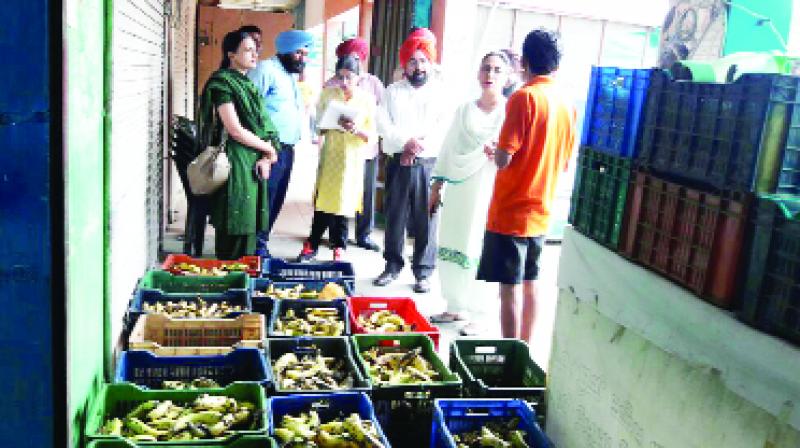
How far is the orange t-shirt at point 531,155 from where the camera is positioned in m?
3.51

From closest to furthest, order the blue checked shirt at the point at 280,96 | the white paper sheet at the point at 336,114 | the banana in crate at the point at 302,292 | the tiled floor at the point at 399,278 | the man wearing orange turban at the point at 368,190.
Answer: the banana in crate at the point at 302,292 < the tiled floor at the point at 399,278 < the blue checked shirt at the point at 280,96 < the white paper sheet at the point at 336,114 < the man wearing orange turban at the point at 368,190

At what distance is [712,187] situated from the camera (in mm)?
1817

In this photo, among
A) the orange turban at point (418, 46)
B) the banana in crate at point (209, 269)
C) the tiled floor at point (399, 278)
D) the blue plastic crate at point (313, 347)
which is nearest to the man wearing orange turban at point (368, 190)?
the tiled floor at point (399, 278)

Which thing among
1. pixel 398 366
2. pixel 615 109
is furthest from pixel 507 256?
pixel 615 109

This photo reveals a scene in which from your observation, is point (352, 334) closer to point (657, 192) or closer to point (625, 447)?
point (625, 447)

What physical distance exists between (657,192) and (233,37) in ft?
11.1

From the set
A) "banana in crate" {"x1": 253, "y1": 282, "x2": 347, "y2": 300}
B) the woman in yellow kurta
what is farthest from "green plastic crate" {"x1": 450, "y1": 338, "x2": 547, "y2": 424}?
the woman in yellow kurta

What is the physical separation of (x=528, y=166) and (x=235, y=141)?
1.94 meters

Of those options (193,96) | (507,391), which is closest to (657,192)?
(507,391)

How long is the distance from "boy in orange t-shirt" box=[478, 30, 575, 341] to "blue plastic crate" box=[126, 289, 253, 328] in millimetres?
1254

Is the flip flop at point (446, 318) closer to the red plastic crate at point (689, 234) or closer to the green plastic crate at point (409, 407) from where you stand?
the green plastic crate at point (409, 407)

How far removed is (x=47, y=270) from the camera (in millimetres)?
2076

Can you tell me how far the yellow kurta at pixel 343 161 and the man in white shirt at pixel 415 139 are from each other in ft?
0.74

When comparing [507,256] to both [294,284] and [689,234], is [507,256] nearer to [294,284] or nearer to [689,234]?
[294,284]
